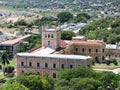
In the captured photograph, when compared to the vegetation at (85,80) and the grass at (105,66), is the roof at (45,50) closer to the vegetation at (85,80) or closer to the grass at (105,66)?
the grass at (105,66)

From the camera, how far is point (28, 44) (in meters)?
89.6

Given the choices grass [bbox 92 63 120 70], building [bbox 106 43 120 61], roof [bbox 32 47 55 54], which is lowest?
grass [bbox 92 63 120 70]

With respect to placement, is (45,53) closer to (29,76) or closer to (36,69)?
(36,69)

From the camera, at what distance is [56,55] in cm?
6525

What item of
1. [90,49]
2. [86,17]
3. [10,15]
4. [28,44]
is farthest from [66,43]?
[10,15]

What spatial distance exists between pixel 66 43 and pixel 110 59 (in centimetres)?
880

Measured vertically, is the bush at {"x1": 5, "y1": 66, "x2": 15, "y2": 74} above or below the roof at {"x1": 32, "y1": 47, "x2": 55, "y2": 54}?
below

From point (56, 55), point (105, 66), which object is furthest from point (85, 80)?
point (105, 66)

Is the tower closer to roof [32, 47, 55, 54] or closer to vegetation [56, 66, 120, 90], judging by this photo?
roof [32, 47, 55, 54]

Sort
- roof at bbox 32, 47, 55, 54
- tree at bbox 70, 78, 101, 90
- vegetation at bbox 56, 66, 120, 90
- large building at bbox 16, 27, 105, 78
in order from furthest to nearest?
roof at bbox 32, 47, 55, 54
large building at bbox 16, 27, 105, 78
vegetation at bbox 56, 66, 120, 90
tree at bbox 70, 78, 101, 90

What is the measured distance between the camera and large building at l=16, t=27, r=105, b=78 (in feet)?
210

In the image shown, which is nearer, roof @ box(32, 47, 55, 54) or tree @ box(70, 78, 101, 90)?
tree @ box(70, 78, 101, 90)

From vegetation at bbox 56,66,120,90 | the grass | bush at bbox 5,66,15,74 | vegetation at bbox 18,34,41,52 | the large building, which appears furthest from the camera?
vegetation at bbox 18,34,41,52

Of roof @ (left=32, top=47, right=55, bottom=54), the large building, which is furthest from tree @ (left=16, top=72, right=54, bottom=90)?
roof @ (left=32, top=47, right=55, bottom=54)
